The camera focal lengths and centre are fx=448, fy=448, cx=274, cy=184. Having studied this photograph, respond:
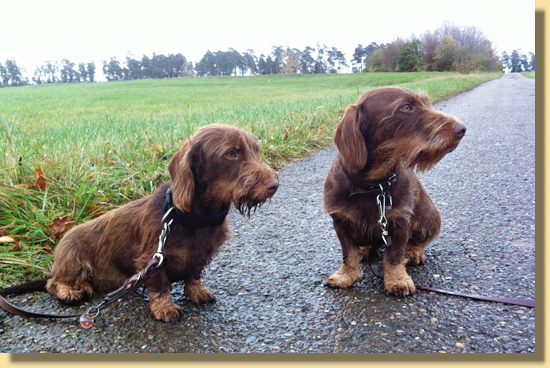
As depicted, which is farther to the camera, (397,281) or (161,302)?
(397,281)

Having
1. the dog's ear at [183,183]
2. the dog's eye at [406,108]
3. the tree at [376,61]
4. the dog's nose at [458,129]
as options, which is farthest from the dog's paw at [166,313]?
the tree at [376,61]

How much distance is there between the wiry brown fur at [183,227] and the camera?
8.89 ft

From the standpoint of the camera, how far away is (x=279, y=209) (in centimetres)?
498

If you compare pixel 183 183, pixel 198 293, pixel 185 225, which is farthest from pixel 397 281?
pixel 183 183

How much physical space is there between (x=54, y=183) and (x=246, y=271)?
225 cm

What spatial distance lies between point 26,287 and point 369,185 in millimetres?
2483

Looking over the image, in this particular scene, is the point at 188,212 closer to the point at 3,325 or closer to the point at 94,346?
the point at 94,346

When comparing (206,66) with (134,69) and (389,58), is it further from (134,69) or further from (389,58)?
(389,58)

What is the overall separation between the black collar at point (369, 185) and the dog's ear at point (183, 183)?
1.10 m

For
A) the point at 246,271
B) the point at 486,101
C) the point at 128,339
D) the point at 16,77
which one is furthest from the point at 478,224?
the point at 486,101

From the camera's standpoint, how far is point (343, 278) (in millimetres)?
3188

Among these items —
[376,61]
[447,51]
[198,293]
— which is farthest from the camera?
[376,61]

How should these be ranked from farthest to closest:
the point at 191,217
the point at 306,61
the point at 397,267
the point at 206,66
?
the point at 206,66 < the point at 306,61 < the point at 397,267 < the point at 191,217

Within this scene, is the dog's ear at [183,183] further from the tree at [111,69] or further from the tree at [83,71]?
the tree at [111,69]
